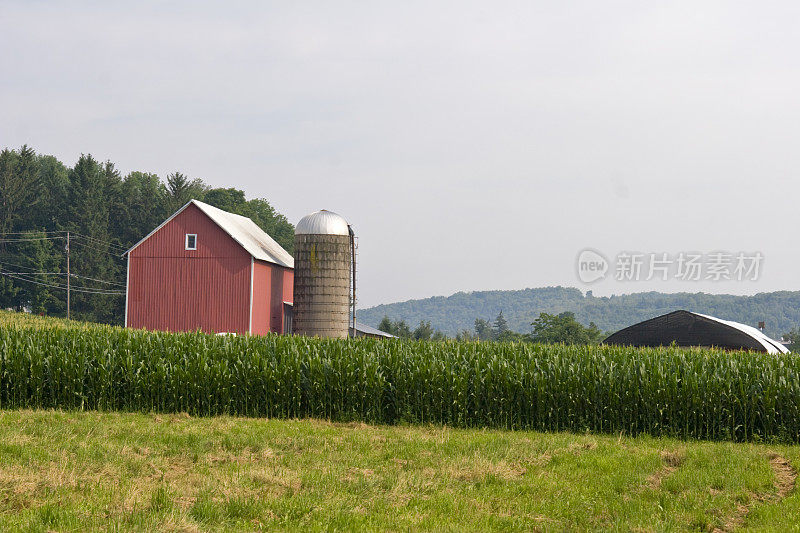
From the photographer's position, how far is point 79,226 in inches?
2913

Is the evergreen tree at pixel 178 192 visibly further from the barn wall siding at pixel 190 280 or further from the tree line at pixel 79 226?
the barn wall siding at pixel 190 280

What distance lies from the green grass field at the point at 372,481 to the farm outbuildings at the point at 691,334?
18733 millimetres

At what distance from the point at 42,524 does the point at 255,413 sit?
973 cm

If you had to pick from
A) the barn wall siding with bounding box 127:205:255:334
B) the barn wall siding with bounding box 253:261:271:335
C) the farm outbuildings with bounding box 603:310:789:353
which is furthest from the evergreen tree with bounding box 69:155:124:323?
the farm outbuildings with bounding box 603:310:789:353

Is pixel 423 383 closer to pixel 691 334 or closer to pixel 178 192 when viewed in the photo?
pixel 691 334

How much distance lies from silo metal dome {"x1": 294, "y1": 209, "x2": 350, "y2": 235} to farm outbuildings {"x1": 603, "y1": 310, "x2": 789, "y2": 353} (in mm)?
13526

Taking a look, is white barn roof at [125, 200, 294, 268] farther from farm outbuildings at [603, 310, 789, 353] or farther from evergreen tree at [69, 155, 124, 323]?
evergreen tree at [69, 155, 124, 323]

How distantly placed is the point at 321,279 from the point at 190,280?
21.5 ft

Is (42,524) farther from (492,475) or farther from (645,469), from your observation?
(645,469)

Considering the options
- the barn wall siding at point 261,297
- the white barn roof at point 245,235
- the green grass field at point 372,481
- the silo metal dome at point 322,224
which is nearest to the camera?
the green grass field at point 372,481

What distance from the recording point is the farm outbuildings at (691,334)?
104 ft

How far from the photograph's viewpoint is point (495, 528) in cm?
845

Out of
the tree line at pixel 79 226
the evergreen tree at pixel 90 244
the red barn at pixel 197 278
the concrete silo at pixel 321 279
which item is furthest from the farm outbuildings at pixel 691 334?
the evergreen tree at pixel 90 244

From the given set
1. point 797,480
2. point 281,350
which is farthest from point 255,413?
point 797,480
